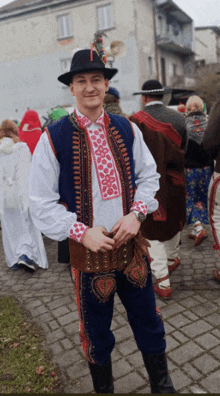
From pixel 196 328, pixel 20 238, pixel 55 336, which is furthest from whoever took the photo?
pixel 20 238

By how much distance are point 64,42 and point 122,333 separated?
19.4 meters

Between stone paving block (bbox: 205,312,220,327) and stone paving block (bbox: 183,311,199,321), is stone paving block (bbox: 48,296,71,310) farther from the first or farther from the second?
stone paving block (bbox: 205,312,220,327)

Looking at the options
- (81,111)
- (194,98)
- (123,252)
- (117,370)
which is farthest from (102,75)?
(194,98)

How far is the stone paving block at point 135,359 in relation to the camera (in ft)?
8.56

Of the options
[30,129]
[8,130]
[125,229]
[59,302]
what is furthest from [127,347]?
[30,129]

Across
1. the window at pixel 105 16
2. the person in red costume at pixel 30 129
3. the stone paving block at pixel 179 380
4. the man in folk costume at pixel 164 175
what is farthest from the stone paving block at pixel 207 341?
the window at pixel 105 16

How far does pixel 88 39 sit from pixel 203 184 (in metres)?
16.4

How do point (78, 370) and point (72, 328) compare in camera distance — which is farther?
point (72, 328)

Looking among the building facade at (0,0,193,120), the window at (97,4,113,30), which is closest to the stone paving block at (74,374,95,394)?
the building facade at (0,0,193,120)

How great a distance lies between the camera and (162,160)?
327cm

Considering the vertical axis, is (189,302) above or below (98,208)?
below

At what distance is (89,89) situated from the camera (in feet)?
6.06

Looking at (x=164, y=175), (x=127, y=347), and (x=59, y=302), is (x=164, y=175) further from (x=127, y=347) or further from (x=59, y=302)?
(x=59, y=302)

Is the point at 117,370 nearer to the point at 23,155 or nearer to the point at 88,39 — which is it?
the point at 23,155
